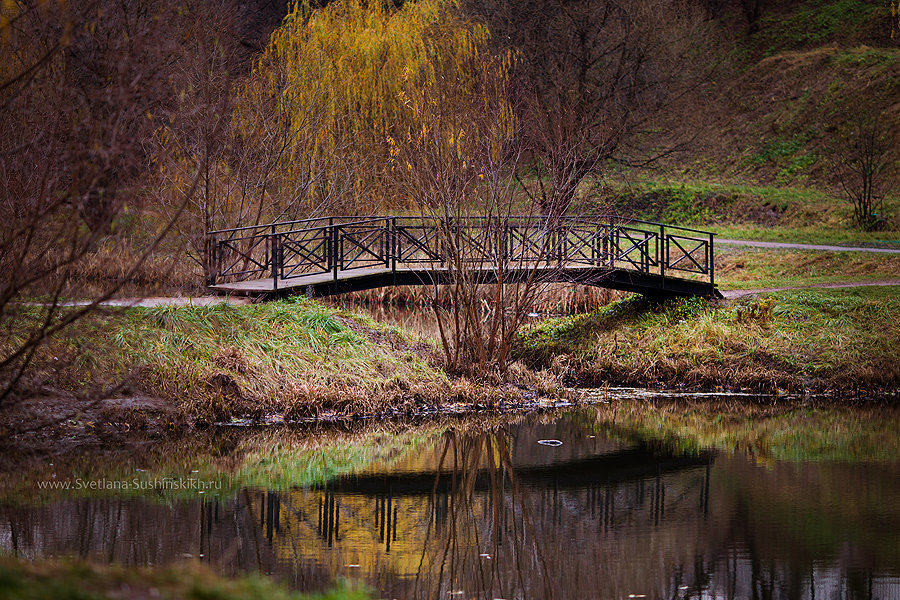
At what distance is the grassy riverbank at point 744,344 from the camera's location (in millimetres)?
18594

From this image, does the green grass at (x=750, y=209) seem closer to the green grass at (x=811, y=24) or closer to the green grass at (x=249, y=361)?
the green grass at (x=811, y=24)

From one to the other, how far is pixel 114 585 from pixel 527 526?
685 centimetres

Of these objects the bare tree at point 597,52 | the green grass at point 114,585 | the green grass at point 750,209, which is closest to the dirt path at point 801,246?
the green grass at point 750,209

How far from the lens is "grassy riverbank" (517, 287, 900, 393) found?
18.6 m

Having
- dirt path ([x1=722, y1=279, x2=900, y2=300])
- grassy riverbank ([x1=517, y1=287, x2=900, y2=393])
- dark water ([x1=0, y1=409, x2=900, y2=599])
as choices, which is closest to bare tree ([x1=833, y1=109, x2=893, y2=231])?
dirt path ([x1=722, y1=279, x2=900, y2=300])

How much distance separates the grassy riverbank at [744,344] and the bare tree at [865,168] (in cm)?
949

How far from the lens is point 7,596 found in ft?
15.0

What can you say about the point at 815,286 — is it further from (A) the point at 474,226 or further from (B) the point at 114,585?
(B) the point at 114,585

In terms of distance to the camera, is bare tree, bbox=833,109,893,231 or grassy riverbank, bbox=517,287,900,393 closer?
grassy riverbank, bbox=517,287,900,393

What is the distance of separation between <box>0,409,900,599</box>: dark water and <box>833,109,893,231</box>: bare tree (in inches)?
700

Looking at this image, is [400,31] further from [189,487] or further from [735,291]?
[189,487]

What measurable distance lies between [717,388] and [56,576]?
15.3 m

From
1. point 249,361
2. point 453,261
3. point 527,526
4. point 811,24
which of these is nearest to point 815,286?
point 453,261

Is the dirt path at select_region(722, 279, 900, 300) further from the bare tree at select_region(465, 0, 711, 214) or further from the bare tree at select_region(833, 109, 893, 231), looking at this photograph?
the bare tree at select_region(833, 109, 893, 231)
